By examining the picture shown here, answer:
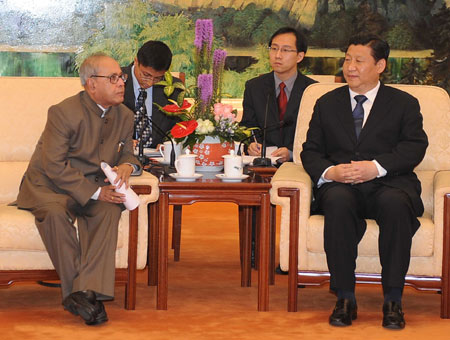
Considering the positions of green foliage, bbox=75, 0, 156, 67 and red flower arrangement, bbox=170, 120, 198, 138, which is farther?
green foliage, bbox=75, 0, 156, 67

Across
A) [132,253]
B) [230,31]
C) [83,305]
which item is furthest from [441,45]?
[83,305]

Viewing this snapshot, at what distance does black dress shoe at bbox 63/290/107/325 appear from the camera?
137 inches

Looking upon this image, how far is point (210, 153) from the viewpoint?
4148 millimetres

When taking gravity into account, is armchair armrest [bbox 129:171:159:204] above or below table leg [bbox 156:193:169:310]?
above

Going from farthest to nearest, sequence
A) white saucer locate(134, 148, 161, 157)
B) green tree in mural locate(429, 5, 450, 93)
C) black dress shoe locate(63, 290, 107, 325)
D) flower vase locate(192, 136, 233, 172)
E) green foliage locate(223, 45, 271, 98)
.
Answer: green tree in mural locate(429, 5, 450, 93) → green foliage locate(223, 45, 271, 98) → white saucer locate(134, 148, 161, 157) → flower vase locate(192, 136, 233, 172) → black dress shoe locate(63, 290, 107, 325)

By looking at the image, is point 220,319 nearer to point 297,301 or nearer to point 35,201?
point 297,301

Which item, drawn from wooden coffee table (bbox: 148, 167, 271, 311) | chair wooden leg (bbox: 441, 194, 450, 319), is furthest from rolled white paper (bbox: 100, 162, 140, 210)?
chair wooden leg (bbox: 441, 194, 450, 319)

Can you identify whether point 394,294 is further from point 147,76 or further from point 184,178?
point 147,76

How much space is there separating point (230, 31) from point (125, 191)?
4638 millimetres

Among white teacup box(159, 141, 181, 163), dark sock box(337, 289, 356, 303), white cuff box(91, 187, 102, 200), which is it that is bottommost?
dark sock box(337, 289, 356, 303)

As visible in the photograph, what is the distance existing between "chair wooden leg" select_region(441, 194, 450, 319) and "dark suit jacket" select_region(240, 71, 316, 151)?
128 centimetres

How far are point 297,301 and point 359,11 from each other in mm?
4846

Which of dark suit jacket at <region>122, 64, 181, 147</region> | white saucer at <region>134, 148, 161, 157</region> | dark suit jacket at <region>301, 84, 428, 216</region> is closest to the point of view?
dark suit jacket at <region>301, 84, 428, 216</region>

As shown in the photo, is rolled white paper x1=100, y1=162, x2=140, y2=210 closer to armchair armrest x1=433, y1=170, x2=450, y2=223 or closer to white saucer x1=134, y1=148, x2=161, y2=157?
white saucer x1=134, y1=148, x2=161, y2=157
